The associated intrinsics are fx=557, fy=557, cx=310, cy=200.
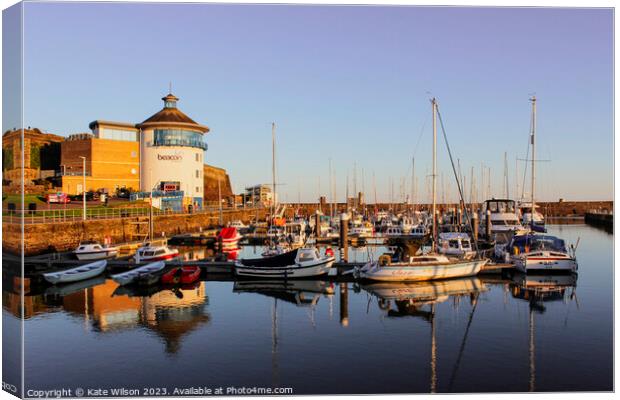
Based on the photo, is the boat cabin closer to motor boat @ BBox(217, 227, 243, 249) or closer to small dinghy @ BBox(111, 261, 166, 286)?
small dinghy @ BBox(111, 261, 166, 286)

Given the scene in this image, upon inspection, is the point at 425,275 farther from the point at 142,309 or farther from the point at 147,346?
the point at 147,346

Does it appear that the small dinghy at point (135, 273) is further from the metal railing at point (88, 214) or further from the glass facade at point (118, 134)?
the glass facade at point (118, 134)

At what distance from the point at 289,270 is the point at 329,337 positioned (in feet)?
42.5

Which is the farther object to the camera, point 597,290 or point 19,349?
point 597,290

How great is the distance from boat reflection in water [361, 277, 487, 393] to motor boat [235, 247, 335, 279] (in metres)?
3.40

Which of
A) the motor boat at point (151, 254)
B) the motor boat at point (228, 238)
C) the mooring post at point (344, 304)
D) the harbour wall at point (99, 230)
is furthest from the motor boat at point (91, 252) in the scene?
the mooring post at point (344, 304)

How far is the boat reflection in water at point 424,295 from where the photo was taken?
23938mm

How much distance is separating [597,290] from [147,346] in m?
23.4

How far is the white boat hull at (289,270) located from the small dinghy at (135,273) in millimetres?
5009

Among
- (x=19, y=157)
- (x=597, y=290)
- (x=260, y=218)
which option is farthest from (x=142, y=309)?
(x=260, y=218)

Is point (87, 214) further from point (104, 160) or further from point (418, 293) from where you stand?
point (418, 293)

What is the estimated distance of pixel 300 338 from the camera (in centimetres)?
1981

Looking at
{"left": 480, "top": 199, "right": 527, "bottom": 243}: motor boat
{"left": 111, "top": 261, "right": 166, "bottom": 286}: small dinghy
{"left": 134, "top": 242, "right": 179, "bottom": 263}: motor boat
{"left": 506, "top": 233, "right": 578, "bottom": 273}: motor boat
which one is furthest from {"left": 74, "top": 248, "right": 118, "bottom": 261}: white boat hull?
{"left": 480, "top": 199, "right": 527, "bottom": 243}: motor boat

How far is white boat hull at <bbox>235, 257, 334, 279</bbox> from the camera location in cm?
3278
